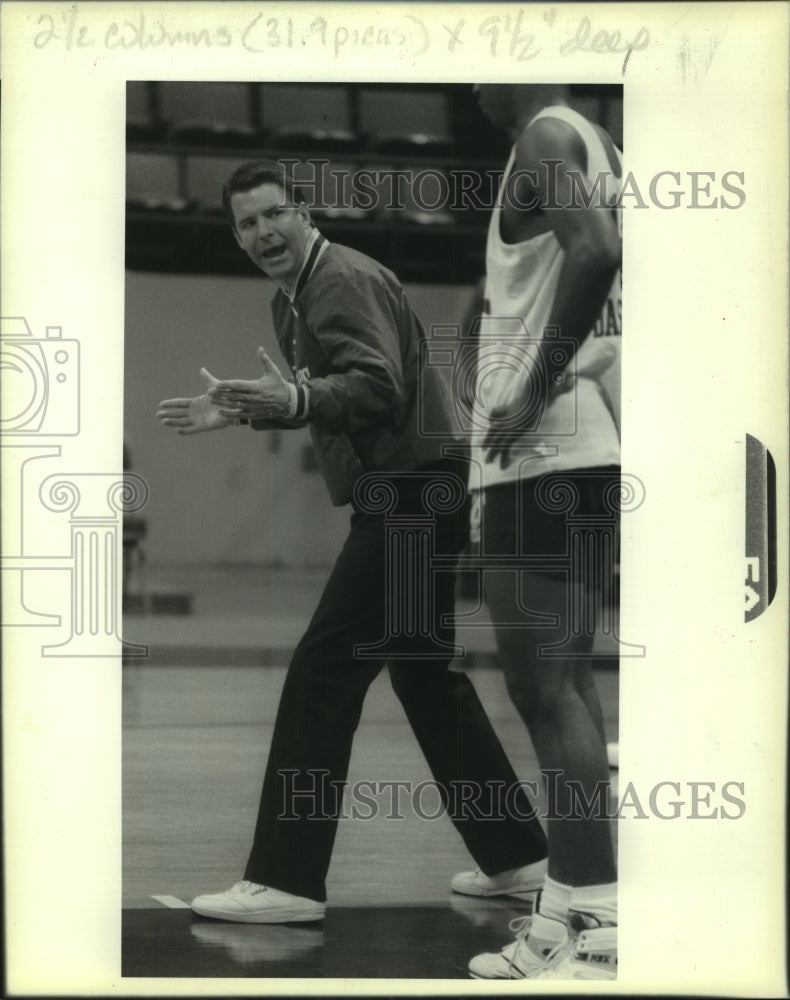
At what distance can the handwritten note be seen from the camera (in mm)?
3896

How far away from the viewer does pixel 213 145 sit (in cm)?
389

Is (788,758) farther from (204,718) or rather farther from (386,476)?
(204,718)

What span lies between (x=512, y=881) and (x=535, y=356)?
5.33ft

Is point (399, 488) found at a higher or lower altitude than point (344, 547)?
higher

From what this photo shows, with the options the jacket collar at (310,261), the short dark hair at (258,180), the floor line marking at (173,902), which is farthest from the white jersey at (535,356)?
the floor line marking at (173,902)

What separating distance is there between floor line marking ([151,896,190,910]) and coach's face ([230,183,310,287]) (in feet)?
6.36

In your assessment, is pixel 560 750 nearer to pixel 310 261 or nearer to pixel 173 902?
pixel 173 902

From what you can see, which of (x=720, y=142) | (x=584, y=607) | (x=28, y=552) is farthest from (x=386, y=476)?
(x=720, y=142)

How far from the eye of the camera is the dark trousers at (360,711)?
3896mm

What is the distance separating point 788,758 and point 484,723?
0.96 metres

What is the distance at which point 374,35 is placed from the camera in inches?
154

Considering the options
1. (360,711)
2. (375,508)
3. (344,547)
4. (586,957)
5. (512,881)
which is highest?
(375,508)

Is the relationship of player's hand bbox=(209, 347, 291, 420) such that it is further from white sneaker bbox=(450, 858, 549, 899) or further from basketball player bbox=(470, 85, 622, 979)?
white sneaker bbox=(450, 858, 549, 899)

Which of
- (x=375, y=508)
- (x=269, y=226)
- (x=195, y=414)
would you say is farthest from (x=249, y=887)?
(x=269, y=226)
